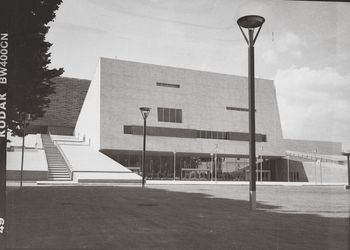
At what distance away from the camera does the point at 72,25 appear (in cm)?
A: 997

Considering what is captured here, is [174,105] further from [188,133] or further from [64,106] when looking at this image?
[64,106]

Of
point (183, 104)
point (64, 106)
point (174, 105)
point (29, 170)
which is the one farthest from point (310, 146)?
point (29, 170)

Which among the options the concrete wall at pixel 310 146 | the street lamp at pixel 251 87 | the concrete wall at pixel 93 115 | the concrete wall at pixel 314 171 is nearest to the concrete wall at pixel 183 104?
the concrete wall at pixel 93 115

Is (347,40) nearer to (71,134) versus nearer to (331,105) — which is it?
(331,105)

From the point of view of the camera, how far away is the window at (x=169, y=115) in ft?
173

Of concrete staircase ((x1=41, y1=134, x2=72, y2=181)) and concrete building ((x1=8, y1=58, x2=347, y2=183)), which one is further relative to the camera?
concrete building ((x1=8, y1=58, x2=347, y2=183))

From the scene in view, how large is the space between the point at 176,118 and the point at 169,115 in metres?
1.08

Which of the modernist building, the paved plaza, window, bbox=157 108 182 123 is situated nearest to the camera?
the paved plaza

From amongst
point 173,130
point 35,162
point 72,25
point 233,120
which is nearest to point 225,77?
point 233,120

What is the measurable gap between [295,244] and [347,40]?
4896 millimetres

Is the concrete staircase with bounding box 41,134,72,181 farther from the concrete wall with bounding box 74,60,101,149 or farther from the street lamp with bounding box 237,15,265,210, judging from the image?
the street lamp with bounding box 237,15,265,210

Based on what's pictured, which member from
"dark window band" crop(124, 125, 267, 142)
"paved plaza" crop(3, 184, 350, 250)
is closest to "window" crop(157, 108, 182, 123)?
"dark window band" crop(124, 125, 267, 142)

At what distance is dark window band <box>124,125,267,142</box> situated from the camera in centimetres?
5103

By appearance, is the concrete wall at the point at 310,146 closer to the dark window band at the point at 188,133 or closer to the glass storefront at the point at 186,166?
the dark window band at the point at 188,133
